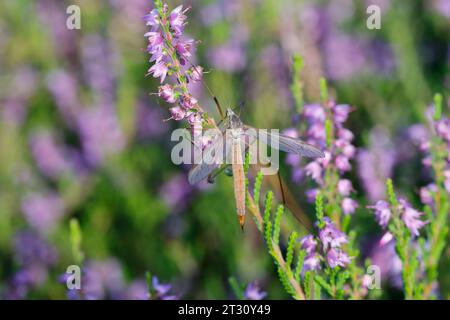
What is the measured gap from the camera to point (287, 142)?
86.0 inches

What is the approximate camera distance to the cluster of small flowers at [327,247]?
2.10m

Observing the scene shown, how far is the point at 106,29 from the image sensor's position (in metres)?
5.30

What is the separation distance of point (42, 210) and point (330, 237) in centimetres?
310

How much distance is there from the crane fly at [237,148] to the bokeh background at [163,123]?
127cm

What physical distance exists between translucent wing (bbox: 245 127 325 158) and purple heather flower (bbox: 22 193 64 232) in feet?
9.28

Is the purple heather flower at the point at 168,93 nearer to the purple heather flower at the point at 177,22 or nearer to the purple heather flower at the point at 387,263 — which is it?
the purple heather flower at the point at 177,22

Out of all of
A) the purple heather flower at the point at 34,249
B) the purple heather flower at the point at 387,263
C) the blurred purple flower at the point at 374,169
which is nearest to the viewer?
the purple heather flower at the point at 387,263

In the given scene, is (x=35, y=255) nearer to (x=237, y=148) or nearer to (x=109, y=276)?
(x=109, y=276)

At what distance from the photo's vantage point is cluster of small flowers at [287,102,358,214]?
2451 mm

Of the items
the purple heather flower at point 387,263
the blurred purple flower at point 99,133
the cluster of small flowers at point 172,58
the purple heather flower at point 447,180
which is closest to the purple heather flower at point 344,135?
the purple heather flower at point 447,180

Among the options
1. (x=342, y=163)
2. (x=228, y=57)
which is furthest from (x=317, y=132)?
(x=228, y=57)

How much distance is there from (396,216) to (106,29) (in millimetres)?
3740

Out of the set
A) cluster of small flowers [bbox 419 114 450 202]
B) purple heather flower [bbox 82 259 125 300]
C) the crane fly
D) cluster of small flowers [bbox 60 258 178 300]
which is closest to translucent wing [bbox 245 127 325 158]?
the crane fly

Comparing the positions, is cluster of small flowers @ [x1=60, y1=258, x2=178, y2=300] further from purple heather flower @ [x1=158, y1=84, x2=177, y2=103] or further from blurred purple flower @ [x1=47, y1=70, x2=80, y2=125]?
purple heather flower @ [x1=158, y1=84, x2=177, y2=103]
